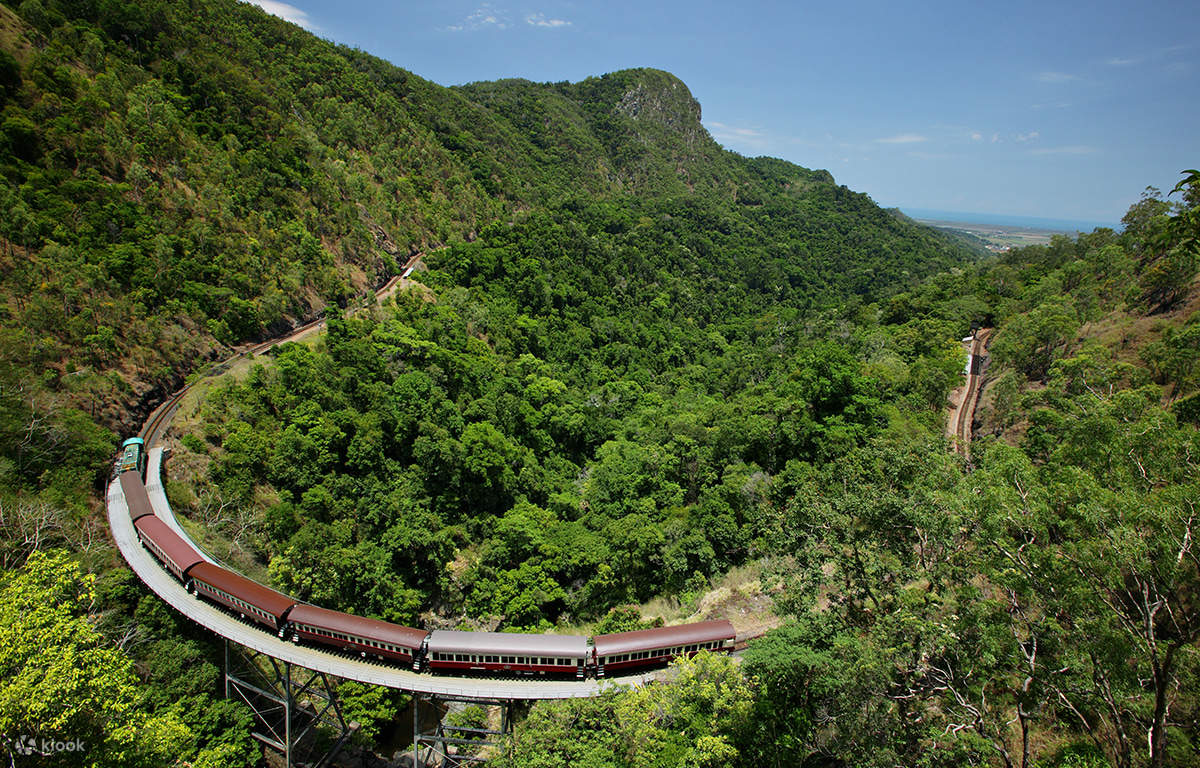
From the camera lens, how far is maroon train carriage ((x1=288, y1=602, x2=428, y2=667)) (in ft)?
81.7

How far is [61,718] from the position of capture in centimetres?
1546

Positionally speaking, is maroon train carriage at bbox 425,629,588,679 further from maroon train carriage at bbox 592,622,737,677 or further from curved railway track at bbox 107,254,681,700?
maroon train carriage at bbox 592,622,737,677

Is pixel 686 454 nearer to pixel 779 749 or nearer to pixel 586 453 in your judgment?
pixel 586 453

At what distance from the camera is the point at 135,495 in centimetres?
3088

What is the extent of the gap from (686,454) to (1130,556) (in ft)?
109

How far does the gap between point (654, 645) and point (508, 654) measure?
7.01m

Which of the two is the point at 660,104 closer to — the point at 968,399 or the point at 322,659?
the point at 968,399

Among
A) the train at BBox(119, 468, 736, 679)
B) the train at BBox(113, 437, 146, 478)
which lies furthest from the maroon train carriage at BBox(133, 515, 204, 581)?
the train at BBox(113, 437, 146, 478)

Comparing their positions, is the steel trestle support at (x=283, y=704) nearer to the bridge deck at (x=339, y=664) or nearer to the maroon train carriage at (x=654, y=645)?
the bridge deck at (x=339, y=664)

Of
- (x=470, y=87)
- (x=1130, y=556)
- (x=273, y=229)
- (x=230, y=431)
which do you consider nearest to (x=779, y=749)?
(x=1130, y=556)

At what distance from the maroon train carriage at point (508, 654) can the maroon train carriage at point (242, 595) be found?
7.90 meters

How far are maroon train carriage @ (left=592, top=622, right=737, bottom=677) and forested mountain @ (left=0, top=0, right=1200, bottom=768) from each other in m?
3.05

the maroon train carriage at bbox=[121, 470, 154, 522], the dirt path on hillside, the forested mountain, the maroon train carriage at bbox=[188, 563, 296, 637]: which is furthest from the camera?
the dirt path on hillside

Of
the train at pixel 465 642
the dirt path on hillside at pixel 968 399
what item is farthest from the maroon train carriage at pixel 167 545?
the dirt path on hillside at pixel 968 399
